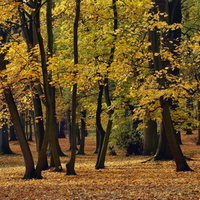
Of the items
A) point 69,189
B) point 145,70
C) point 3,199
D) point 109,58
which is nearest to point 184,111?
point 145,70

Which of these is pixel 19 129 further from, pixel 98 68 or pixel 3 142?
pixel 3 142

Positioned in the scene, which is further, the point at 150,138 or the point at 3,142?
the point at 3,142

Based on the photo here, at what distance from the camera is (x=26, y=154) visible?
13.6m

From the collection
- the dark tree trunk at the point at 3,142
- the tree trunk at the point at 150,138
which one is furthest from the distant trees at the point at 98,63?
the dark tree trunk at the point at 3,142

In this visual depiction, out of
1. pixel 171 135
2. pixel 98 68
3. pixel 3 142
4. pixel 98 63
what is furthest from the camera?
pixel 3 142

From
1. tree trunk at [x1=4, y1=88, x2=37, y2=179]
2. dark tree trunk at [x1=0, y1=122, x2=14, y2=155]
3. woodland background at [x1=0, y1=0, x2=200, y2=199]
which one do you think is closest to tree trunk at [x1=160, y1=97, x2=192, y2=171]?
woodland background at [x1=0, y1=0, x2=200, y2=199]

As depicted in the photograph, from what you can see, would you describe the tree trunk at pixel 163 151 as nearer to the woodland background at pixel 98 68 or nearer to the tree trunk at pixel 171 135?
the woodland background at pixel 98 68

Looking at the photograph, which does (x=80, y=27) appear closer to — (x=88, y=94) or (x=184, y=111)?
(x=184, y=111)

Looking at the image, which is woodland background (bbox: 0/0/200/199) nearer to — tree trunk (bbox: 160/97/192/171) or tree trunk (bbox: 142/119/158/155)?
tree trunk (bbox: 160/97/192/171)

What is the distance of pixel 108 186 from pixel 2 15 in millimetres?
6630

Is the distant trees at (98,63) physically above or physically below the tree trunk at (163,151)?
above

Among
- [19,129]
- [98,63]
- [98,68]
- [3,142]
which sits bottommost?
[3,142]

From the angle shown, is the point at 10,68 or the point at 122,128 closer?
the point at 10,68

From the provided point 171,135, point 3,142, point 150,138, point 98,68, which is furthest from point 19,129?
point 3,142
